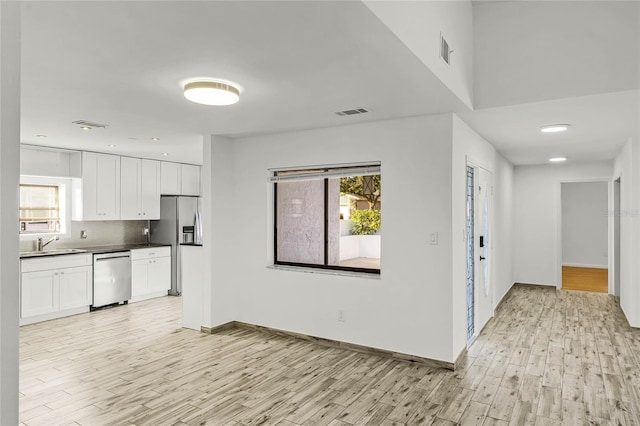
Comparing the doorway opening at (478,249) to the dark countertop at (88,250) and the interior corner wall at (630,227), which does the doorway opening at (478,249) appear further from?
the dark countertop at (88,250)

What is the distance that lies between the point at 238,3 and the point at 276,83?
114 centimetres

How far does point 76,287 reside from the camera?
594cm

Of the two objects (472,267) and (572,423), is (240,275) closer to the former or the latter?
(472,267)

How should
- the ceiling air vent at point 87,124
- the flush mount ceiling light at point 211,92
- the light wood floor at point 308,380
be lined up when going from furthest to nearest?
the ceiling air vent at point 87,124, the light wood floor at point 308,380, the flush mount ceiling light at point 211,92

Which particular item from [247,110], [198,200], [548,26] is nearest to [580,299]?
[548,26]

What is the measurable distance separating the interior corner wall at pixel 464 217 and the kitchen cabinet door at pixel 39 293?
5.26 metres

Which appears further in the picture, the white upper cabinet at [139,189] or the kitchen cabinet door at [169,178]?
the kitchen cabinet door at [169,178]

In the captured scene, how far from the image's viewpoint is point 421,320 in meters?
3.98

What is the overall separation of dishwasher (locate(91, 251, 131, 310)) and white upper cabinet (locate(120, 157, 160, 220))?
77cm

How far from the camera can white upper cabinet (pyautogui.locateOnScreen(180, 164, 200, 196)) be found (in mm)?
7809

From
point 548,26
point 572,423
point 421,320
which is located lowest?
point 572,423

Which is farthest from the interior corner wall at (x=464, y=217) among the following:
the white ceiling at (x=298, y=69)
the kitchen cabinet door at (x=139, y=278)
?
the kitchen cabinet door at (x=139, y=278)

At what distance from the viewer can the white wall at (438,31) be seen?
2.14 meters

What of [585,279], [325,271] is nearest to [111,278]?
[325,271]
